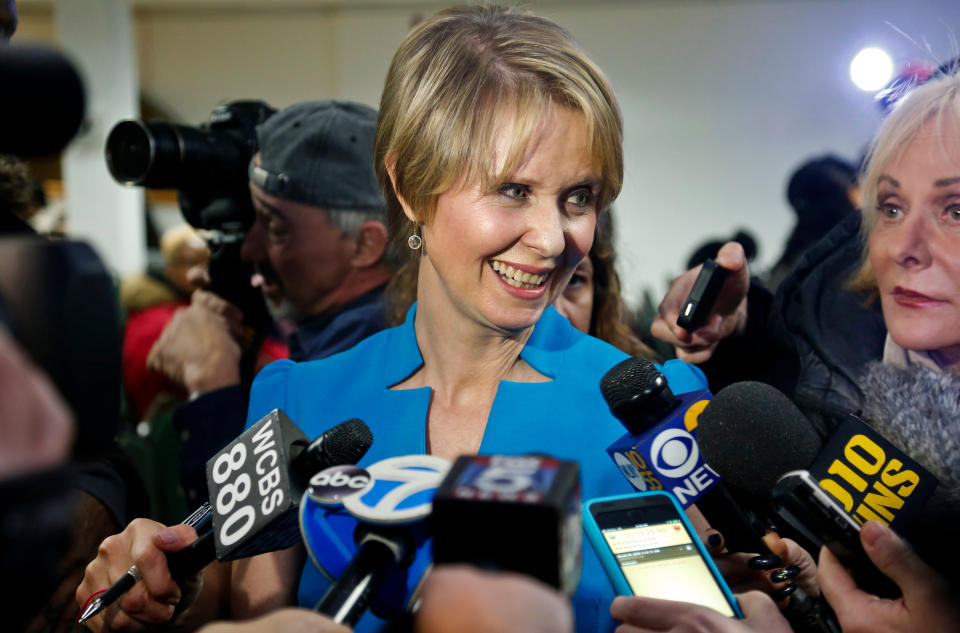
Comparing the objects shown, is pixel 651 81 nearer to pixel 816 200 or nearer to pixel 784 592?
pixel 816 200

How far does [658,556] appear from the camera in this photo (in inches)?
31.2

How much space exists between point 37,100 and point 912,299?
34.5 inches

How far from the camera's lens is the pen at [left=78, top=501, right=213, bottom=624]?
83 cm

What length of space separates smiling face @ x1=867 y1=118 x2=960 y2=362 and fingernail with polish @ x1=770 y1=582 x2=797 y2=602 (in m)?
0.31

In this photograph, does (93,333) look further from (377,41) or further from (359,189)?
(377,41)

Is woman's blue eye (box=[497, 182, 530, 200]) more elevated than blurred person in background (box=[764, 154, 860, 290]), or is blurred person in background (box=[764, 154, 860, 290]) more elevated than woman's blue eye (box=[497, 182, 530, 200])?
woman's blue eye (box=[497, 182, 530, 200])

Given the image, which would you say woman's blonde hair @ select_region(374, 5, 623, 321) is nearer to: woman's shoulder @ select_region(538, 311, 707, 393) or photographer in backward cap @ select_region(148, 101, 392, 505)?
woman's shoulder @ select_region(538, 311, 707, 393)

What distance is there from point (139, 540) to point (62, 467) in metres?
0.44

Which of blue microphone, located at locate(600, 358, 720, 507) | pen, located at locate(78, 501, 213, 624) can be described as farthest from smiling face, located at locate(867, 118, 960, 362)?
pen, located at locate(78, 501, 213, 624)

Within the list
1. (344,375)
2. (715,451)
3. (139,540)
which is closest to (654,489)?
(715,451)

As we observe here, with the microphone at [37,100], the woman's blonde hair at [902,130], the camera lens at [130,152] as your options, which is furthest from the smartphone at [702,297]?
the camera lens at [130,152]

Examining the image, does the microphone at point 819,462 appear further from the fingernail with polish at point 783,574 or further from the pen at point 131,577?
the pen at point 131,577

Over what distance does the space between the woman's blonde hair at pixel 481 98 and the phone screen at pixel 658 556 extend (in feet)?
1.18

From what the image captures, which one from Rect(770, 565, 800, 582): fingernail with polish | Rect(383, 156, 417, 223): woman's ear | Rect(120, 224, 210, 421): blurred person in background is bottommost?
Rect(120, 224, 210, 421): blurred person in background
